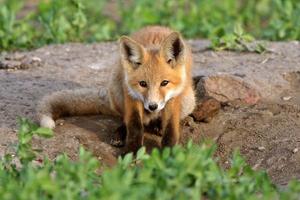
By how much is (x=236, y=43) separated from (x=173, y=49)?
8.36 ft

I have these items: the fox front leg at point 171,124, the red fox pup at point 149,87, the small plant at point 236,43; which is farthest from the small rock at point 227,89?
the small plant at point 236,43

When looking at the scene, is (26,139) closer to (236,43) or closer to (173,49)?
(173,49)

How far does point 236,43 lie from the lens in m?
8.89

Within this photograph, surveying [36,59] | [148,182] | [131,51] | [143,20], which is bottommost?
[143,20]

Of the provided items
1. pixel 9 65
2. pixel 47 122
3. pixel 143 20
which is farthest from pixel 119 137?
pixel 143 20

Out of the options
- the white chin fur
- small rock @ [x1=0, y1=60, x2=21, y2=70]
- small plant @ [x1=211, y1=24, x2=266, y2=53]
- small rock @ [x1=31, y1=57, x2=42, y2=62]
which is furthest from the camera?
small plant @ [x1=211, y1=24, x2=266, y2=53]

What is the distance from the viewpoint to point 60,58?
8.90 m

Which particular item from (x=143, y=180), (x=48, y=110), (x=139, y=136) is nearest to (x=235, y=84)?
(x=139, y=136)

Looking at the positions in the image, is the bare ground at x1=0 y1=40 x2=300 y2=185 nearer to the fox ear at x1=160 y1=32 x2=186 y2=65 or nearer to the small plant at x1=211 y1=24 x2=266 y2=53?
the small plant at x1=211 y1=24 x2=266 y2=53

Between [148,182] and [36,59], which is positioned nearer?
[148,182]

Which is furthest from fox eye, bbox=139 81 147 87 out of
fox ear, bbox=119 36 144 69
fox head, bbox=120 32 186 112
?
fox ear, bbox=119 36 144 69

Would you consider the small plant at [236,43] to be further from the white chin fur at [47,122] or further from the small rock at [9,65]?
the white chin fur at [47,122]

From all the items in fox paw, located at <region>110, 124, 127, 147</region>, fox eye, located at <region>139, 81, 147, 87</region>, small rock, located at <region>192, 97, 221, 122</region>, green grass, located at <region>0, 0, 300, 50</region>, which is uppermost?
fox eye, located at <region>139, 81, 147, 87</region>

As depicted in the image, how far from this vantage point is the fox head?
637 cm
